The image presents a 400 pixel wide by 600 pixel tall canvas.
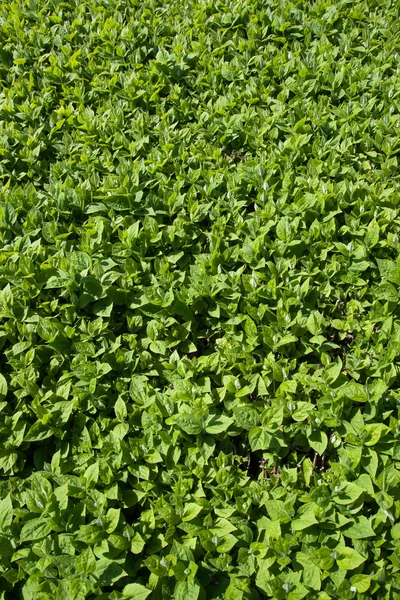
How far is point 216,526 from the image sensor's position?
2.56 m

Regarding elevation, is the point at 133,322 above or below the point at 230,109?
below

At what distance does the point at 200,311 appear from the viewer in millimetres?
3428

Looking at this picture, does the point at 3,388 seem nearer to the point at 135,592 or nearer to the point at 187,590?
the point at 135,592

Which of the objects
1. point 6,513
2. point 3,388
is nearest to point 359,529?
point 6,513

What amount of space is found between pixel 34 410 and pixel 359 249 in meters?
2.10

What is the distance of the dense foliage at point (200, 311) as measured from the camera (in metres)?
2.52

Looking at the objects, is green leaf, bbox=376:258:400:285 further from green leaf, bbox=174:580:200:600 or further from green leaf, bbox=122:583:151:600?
green leaf, bbox=122:583:151:600

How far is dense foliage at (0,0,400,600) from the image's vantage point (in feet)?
8.26

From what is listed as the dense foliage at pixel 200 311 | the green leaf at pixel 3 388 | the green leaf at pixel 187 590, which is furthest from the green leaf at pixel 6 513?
the green leaf at pixel 187 590

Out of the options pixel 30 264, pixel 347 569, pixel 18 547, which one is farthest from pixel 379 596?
pixel 30 264

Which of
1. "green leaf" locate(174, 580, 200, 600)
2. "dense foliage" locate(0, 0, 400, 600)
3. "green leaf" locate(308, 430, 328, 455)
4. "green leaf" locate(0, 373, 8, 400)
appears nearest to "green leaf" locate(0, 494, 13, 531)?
"dense foliage" locate(0, 0, 400, 600)

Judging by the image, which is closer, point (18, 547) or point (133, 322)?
point (18, 547)

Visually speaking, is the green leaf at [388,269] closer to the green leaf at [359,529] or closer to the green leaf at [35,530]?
the green leaf at [359,529]

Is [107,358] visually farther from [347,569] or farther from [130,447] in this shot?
[347,569]
